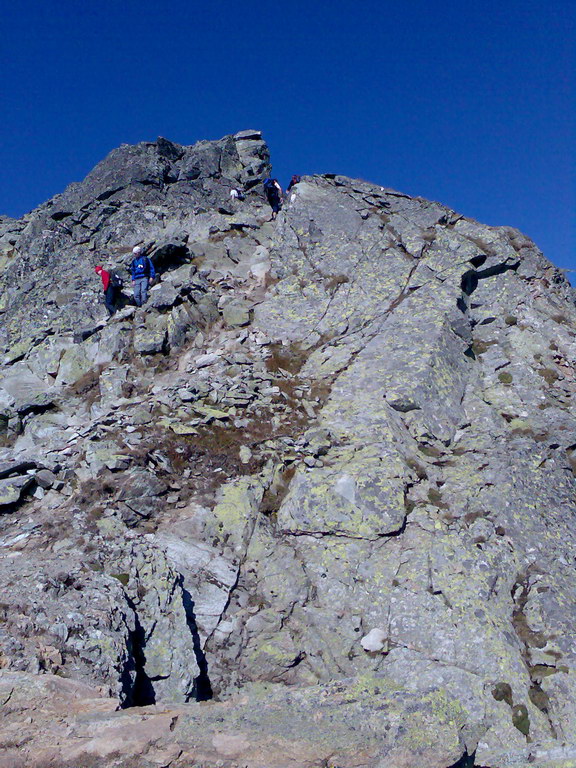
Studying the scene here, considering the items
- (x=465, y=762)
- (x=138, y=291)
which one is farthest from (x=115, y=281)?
(x=465, y=762)

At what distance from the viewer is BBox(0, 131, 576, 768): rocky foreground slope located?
25.5 feet

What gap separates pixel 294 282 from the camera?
25.2 meters

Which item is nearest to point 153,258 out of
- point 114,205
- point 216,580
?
point 114,205

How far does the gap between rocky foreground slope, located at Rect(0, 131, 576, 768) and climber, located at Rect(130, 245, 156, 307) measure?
741 mm

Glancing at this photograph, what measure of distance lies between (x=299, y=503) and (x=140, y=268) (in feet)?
50.0

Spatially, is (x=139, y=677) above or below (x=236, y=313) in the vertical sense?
below

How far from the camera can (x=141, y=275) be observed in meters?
25.7

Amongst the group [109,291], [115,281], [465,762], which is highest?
[115,281]

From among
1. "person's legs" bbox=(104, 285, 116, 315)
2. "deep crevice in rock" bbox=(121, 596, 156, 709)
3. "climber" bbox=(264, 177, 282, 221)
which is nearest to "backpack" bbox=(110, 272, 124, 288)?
"person's legs" bbox=(104, 285, 116, 315)

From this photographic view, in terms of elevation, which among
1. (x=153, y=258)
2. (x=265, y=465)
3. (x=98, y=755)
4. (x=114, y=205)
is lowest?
(x=98, y=755)

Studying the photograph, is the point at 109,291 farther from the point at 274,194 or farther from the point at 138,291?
the point at 274,194

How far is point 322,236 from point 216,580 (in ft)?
59.7

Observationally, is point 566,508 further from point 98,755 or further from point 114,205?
point 114,205

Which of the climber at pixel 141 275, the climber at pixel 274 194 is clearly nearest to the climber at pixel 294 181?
the climber at pixel 274 194
